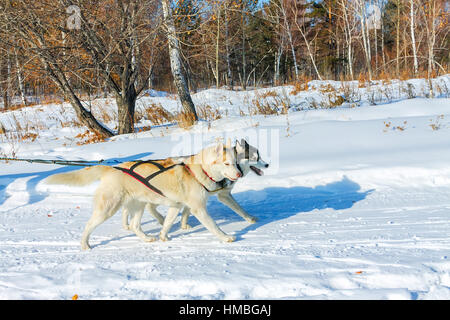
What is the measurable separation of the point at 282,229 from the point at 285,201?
1.07 metres

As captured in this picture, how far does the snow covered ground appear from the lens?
264 cm

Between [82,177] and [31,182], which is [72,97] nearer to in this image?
[31,182]

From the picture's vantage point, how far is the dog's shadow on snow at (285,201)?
449 centimetres

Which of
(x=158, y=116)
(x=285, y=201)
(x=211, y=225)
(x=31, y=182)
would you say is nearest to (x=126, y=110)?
(x=158, y=116)

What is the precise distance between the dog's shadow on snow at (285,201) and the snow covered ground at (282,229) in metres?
0.02

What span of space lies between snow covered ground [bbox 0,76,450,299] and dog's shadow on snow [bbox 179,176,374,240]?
0.8 inches

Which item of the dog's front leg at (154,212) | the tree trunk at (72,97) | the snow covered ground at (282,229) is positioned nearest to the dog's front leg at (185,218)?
the snow covered ground at (282,229)

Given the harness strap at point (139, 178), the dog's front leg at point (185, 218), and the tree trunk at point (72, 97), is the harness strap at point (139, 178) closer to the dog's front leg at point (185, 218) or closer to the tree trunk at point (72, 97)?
the dog's front leg at point (185, 218)

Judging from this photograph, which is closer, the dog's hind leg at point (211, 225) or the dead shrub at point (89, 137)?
the dog's hind leg at point (211, 225)

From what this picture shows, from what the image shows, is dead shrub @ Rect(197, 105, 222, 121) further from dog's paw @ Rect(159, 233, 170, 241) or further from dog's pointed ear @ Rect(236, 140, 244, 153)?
dog's paw @ Rect(159, 233, 170, 241)

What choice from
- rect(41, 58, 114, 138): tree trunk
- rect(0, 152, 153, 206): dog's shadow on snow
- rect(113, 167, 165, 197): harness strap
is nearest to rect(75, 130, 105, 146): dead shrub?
rect(41, 58, 114, 138): tree trunk

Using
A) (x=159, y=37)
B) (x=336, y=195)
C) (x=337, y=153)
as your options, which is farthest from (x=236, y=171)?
(x=159, y=37)

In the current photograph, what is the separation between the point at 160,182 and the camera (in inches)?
145

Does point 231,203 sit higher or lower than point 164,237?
higher
